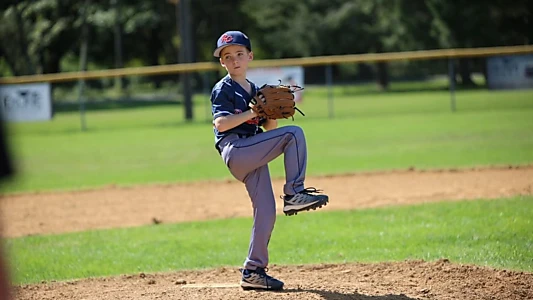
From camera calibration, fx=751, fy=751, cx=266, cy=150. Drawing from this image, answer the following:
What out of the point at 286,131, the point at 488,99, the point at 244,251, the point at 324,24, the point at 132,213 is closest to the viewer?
the point at 286,131

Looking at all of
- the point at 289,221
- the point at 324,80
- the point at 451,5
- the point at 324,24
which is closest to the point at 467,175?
the point at 289,221

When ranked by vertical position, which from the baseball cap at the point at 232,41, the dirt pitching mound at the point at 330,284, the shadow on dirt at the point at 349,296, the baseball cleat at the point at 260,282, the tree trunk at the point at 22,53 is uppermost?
the tree trunk at the point at 22,53

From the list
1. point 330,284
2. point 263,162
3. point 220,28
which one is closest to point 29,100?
point 330,284

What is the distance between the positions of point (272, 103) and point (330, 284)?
1.54 metres

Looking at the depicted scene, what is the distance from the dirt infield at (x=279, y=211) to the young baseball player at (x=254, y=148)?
0.40 meters

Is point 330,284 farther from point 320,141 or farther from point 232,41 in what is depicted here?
point 320,141

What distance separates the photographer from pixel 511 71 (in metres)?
24.5

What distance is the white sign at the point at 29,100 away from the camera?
23.7 metres

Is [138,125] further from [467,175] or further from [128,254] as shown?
[128,254]

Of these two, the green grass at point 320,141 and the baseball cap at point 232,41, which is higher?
the baseball cap at point 232,41

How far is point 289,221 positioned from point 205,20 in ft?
154

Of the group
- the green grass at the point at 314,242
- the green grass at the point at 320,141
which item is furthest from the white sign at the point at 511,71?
the green grass at the point at 314,242

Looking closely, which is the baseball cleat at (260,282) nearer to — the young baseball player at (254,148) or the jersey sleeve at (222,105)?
the young baseball player at (254,148)

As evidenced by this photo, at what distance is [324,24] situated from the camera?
2036 inches
